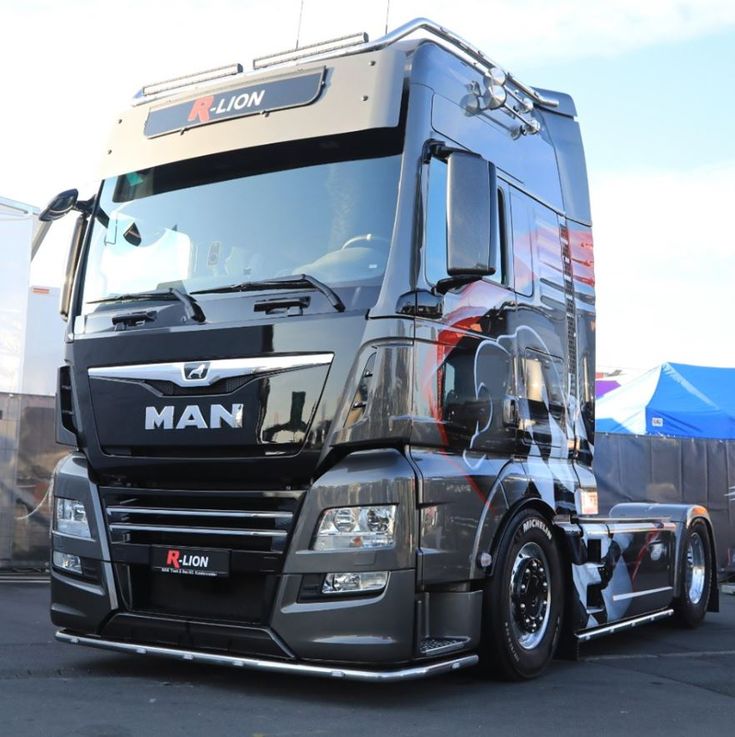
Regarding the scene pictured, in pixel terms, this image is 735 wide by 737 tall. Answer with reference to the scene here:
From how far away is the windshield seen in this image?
531cm

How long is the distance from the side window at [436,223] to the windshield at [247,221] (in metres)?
0.20

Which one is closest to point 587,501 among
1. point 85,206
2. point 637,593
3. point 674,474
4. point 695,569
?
point 637,593

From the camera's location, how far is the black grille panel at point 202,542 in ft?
16.9

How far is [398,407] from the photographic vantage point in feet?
16.6

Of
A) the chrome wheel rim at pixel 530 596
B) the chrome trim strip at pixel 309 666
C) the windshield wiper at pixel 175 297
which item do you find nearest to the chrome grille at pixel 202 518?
the chrome trim strip at pixel 309 666

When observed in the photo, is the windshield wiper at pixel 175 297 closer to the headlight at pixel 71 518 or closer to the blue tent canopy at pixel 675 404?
the headlight at pixel 71 518

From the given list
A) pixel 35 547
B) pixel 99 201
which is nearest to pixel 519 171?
pixel 99 201

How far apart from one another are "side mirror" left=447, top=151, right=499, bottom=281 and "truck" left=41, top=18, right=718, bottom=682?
1 centimetres

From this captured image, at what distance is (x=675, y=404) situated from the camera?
19391mm

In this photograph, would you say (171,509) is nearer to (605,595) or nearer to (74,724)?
(74,724)

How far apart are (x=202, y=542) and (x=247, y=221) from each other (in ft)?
5.58

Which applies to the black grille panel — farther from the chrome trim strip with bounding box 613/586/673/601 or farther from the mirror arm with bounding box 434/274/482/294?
the chrome trim strip with bounding box 613/586/673/601

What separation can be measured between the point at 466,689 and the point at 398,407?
5.52 feet

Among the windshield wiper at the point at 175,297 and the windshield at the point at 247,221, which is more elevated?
the windshield at the point at 247,221
